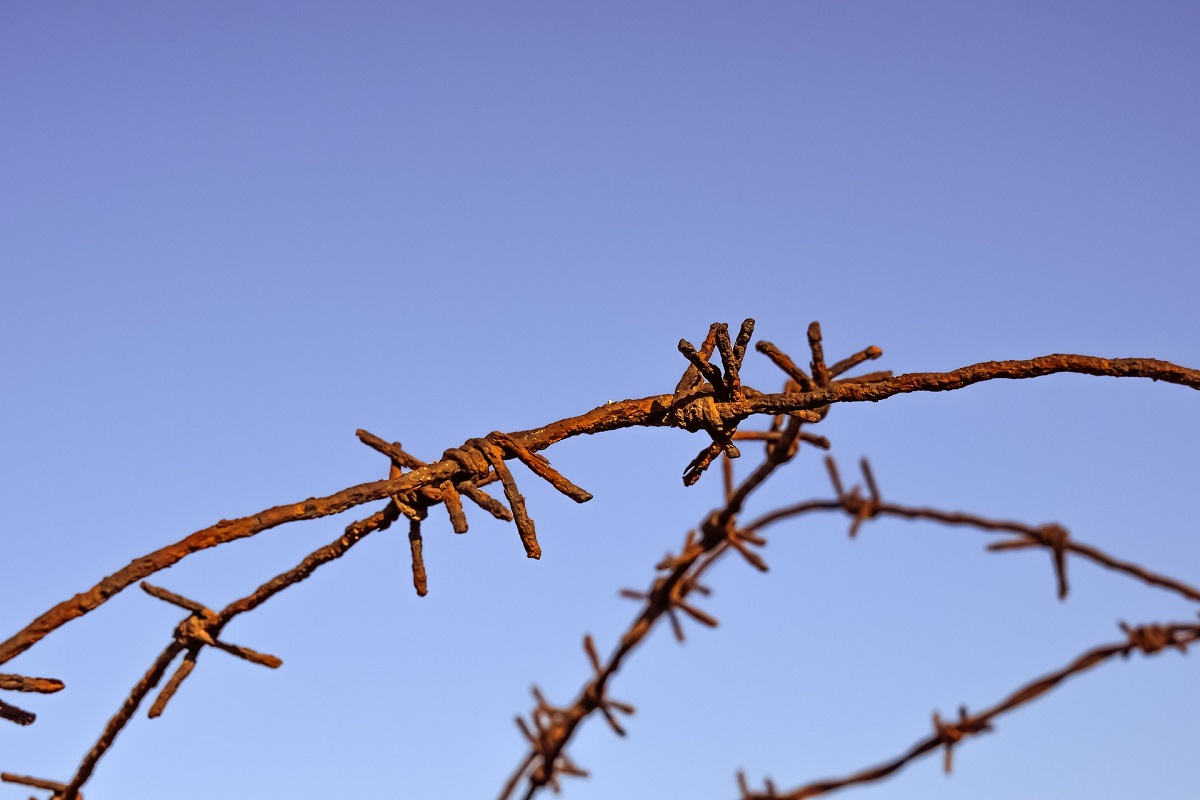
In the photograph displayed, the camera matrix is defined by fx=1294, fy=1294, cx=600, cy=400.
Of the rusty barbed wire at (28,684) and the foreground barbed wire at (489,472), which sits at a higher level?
the foreground barbed wire at (489,472)

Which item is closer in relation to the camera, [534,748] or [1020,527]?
[1020,527]

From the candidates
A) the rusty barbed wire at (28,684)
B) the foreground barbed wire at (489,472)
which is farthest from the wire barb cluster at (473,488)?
the rusty barbed wire at (28,684)

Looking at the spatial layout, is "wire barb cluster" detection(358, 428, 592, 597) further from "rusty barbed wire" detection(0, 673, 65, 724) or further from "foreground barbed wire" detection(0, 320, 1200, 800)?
"rusty barbed wire" detection(0, 673, 65, 724)

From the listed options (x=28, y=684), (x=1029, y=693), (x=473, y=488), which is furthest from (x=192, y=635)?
(x=1029, y=693)

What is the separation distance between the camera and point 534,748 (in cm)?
464

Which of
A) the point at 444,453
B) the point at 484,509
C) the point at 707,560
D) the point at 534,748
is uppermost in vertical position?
the point at 707,560

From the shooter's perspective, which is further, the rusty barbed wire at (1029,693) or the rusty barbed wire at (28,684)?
the rusty barbed wire at (1029,693)

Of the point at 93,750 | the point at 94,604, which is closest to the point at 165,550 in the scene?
the point at 94,604

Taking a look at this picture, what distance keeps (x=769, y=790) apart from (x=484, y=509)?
2477mm

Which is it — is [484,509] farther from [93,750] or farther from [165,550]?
[93,750]

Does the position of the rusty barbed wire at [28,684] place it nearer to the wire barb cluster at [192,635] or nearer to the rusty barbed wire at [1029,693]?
the wire barb cluster at [192,635]

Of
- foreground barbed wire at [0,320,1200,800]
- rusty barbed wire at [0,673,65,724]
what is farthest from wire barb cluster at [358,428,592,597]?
rusty barbed wire at [0,673,65,724]

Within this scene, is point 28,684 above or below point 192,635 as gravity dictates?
below

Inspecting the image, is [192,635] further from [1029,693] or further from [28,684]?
[1029,693]
